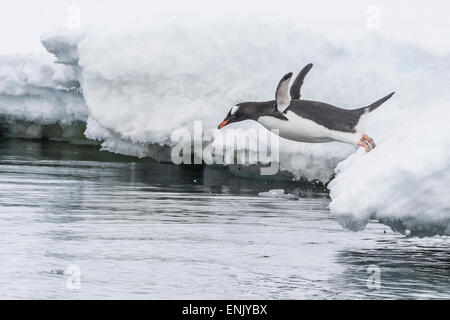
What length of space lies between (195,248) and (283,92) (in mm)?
3157

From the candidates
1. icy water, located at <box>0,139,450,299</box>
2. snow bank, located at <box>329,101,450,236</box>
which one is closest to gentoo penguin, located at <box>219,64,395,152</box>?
icy water, located at <box>0,139,450,299</box>

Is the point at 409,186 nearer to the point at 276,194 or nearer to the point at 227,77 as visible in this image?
the point at 276,194

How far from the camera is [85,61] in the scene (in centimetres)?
2542

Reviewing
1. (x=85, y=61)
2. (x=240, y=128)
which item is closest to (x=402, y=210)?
(x=240, y=128)

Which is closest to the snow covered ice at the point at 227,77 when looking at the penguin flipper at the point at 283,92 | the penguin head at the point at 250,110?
the penguin head at the point at 250,110

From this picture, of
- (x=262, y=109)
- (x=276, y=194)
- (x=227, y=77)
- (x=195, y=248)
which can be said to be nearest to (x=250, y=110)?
(x=262, y=109)

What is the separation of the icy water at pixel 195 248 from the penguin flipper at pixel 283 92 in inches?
67.2

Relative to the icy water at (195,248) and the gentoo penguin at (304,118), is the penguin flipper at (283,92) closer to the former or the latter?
the gentoo penguin at (304,118)

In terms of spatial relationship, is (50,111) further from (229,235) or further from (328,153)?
(229,235)

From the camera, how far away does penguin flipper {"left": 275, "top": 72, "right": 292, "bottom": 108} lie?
13.7 m

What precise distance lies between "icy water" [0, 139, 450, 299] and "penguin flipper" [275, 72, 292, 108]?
67.2 inches

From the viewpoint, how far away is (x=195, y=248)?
1154 cm

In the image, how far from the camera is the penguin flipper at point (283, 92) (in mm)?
13727
